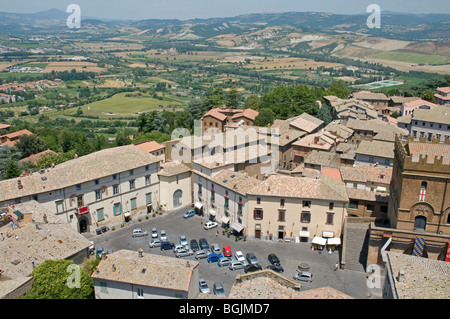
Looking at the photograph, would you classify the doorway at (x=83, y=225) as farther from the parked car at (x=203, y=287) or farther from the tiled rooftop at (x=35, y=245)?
the parked car at (x=203, y=287)

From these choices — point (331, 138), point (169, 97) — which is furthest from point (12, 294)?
point (169, 97)

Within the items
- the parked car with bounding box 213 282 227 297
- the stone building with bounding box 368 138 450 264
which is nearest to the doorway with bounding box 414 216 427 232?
the stone building with bounding box 368 138 450 264

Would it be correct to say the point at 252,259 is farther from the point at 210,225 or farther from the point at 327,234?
the point at 210,225

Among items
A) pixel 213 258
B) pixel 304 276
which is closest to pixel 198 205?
pixel 213 258

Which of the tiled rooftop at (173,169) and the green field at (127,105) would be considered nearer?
the tiled rooftop at (173,169)

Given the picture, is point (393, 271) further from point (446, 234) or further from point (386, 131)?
point (386, 131)

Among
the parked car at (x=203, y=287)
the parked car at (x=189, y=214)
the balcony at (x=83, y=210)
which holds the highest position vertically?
the balcony at (x=83, y=210)

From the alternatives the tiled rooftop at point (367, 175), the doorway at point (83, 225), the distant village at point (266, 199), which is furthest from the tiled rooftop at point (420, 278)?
the doorway at point (83, 225)
